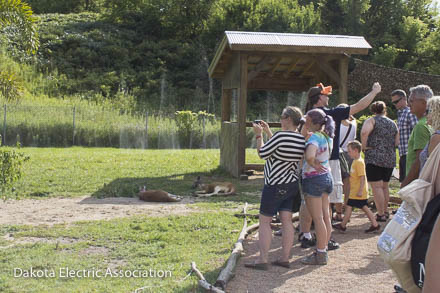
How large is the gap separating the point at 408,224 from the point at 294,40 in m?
10.3

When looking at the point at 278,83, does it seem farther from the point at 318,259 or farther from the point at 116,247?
the point at 318,259

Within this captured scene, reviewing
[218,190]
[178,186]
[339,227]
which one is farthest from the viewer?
[178,186]

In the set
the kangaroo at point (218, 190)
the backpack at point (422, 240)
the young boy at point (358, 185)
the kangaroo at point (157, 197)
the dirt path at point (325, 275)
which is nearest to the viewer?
the backpack at point (422, 240)

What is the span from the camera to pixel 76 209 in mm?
8703

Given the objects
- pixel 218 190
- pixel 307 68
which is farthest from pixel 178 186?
pixel 307 68

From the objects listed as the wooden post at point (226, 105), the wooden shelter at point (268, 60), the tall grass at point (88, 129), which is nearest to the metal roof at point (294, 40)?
the wooden shelter at point (268, 60)

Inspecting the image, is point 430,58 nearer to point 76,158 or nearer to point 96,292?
point 76,158

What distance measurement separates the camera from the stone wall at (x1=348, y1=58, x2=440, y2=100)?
1190 centimetres

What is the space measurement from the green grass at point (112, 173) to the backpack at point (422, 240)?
838 centimetres

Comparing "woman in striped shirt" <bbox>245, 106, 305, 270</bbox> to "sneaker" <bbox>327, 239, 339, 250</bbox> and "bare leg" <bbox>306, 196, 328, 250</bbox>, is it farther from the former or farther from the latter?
"sneaker" <bbox>327, 239, 339, 250</bbox>

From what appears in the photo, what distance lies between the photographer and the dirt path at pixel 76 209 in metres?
7.86

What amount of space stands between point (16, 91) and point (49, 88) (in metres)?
23.7

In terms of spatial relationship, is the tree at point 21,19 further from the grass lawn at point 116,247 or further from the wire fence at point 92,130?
the wire fence at point 92,130

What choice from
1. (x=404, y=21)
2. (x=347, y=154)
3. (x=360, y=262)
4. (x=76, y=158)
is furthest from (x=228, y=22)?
(x=360, y=262)
